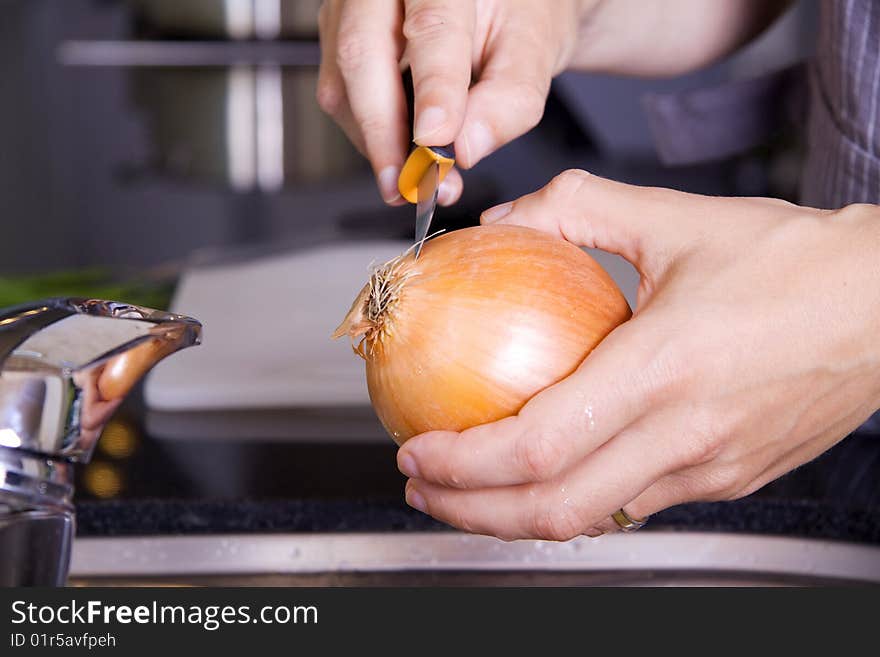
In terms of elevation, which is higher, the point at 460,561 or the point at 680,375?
the point at 680,375

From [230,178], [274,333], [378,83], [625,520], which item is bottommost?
[230,178]

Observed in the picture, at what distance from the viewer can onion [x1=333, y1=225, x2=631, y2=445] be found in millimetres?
642

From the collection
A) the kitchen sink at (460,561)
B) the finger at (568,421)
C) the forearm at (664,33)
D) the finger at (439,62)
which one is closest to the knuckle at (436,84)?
the finger at (439,62)

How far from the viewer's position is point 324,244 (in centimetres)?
156

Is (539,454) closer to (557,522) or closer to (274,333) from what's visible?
(557,522)

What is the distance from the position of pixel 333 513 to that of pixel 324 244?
2.58 ft

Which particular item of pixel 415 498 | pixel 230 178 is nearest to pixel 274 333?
pixel 415 498

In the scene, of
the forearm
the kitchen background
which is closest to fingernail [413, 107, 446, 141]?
the kitchen background

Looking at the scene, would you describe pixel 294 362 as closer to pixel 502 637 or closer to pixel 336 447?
pixel 336 447

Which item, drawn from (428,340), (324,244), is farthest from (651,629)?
(324,244)

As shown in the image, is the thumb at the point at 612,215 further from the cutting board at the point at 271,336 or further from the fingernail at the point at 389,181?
the cutting board at the point at 271,336

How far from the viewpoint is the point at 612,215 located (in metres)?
0.69

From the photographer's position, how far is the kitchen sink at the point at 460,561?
2.70 ft

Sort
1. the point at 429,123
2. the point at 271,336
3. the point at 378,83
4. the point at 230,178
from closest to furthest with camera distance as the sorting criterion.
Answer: the point at 429,123 → the point at 378,83 → the point at 271,336 → the point at 230,178
